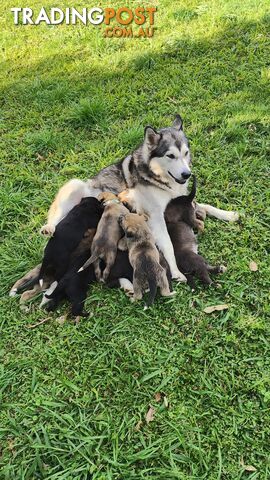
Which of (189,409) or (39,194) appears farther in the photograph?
(39,194)

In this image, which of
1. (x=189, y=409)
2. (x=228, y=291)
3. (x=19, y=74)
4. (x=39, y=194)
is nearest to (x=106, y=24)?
(x=19, y=74)

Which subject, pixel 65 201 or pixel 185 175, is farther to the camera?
pixel 65 201

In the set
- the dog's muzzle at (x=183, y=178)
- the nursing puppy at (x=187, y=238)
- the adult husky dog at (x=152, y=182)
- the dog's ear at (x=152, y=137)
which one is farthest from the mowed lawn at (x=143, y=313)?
the dog's ear at (x=152, y=137)

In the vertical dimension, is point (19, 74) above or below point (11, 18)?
below

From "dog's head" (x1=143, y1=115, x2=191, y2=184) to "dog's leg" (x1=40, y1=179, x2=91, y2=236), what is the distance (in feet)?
2.36

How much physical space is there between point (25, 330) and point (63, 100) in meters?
3.77

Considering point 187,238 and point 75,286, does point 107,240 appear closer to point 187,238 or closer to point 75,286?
point 75,286

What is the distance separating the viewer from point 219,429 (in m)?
2.82

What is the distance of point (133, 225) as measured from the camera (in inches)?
144

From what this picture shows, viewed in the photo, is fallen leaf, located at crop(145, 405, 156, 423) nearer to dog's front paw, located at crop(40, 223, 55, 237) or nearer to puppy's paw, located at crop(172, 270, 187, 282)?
puppy's paw, located at crop(172, 270, 187, 282)

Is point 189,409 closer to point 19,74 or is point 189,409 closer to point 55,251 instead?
point 55,251

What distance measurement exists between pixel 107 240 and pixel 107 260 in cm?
18

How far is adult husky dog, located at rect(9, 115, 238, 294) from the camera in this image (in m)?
4.08

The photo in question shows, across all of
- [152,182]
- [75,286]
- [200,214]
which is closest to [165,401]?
[75,286]
